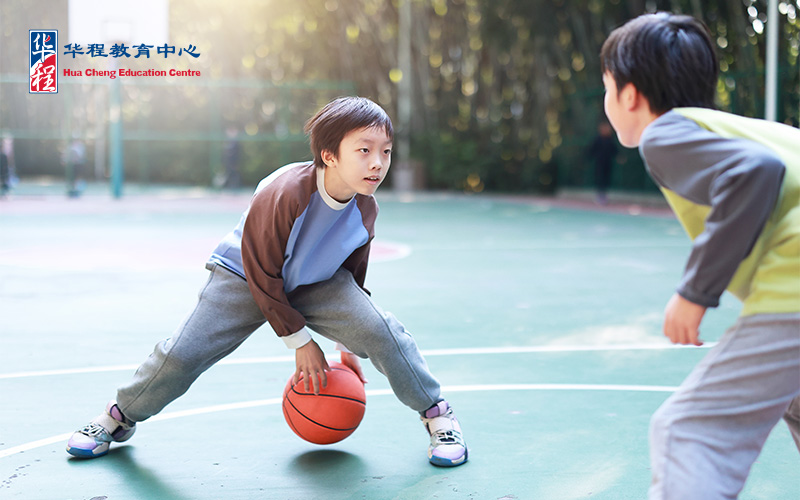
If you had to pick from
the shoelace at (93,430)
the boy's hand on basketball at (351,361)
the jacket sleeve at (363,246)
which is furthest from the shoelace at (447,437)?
the shoelace at (93,430)

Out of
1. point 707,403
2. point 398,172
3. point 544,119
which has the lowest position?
point 398,172

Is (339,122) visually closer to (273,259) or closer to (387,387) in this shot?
(273,259)

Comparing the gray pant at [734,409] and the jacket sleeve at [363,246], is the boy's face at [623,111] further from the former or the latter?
the jacket sleeve at [363,246]

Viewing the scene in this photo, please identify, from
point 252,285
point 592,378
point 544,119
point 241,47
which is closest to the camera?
point 252,285

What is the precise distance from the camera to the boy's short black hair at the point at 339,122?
295cm

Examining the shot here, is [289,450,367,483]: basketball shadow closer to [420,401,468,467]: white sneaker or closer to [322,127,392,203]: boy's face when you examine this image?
[420,401,468,467]: white sneaker

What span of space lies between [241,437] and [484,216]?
484 inches

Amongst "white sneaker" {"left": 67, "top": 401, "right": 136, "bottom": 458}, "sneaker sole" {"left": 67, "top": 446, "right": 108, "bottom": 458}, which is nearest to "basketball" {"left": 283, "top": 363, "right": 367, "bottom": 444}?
"white sneaker" {"left": 67, "top": 401, "right": 136, "bottom": 458}

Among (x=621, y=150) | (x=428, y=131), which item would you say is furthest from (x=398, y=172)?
(x=621, y=150)

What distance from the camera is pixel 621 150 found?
19656 millimetres

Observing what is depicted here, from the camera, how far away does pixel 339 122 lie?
9.69ft

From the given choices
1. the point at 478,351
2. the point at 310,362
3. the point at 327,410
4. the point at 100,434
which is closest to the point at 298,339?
the point at 310,362

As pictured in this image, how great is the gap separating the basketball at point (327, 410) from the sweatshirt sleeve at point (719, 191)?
1.58 metres

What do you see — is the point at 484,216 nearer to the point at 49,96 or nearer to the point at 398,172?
the point at 398,172
